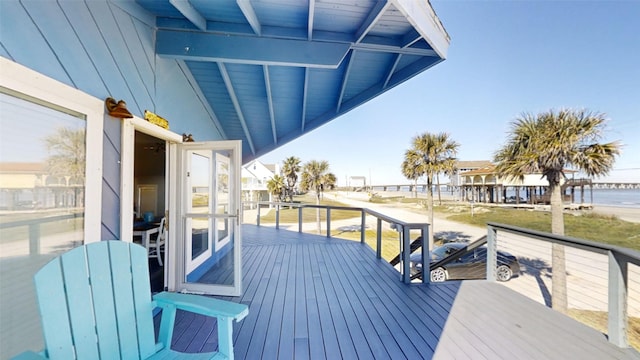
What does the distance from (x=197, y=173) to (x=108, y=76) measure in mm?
1720

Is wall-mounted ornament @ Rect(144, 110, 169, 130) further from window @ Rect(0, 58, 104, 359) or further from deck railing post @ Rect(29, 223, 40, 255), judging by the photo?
deck railing post @ Rect(29, 223, 40, 255)

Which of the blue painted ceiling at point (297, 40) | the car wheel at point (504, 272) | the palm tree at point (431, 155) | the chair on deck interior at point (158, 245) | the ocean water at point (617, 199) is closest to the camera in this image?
the blue painted ceiling at point (297, 40)

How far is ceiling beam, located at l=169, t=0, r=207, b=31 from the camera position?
2.06m

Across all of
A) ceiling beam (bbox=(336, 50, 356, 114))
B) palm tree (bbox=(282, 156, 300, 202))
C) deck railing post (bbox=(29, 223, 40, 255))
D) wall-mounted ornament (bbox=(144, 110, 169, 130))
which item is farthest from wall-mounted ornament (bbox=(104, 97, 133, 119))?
palm tree (bbox=(282, 156, 300, 202))

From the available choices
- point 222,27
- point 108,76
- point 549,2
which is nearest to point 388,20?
point 222,27

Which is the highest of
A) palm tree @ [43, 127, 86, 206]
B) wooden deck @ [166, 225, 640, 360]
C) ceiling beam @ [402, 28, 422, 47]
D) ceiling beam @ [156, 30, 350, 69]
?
ceiling beam @ [402, 28, 422, 47]

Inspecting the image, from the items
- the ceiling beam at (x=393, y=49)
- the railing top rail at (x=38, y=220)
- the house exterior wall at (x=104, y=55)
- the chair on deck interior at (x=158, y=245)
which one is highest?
the ceiling beam at (x=393, y=49)

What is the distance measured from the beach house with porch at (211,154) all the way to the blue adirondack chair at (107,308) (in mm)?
409

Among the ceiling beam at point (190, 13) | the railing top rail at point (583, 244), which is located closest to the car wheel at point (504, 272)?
the railing top rail at point (583, 244)

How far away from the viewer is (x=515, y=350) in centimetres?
185

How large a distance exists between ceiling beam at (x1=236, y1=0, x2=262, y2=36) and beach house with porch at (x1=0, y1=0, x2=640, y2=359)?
0.06ft

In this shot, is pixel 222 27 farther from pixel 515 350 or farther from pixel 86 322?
pixel 515 350

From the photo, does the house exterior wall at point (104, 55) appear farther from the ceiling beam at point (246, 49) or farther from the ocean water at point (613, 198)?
the ocean water at point (613, 198)

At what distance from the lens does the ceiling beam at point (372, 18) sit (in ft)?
6.81
